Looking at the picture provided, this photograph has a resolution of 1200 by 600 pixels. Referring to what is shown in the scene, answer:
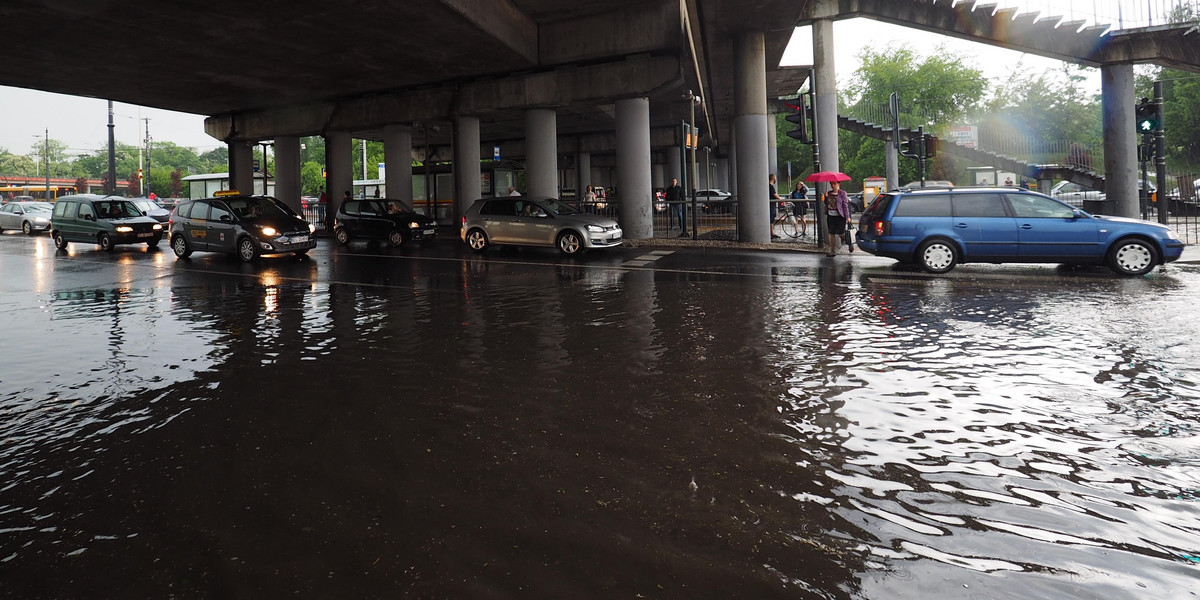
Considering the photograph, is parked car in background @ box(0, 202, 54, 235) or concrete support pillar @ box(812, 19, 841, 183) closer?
concrete support pillar @ box(812, 19, 841, 183)

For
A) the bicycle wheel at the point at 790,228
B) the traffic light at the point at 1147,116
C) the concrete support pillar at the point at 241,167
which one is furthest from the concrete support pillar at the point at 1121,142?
the concrete support pillar at the point at 241,167

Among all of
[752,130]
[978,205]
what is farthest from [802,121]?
[978,205]

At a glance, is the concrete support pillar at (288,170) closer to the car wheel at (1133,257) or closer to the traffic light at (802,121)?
the traffic light at (802,121)

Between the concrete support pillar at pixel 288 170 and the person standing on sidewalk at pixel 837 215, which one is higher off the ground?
the concrete support pillar at pixel 288 170

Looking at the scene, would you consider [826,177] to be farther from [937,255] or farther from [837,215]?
[937,255]

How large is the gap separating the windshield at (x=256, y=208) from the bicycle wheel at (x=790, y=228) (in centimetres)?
1529

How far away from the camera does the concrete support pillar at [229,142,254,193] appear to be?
37.4 meters

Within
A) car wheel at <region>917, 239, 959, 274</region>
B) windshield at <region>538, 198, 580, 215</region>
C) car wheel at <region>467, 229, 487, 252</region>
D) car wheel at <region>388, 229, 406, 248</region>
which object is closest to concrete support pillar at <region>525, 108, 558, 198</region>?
car wheel at <region>388, 229, 406, 248</region>

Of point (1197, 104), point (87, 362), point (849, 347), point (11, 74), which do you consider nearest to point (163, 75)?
point (11, 74)

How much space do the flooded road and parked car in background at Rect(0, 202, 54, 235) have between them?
36251mm

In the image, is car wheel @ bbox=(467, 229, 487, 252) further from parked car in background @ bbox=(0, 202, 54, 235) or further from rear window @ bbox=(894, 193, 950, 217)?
parked car in background @ bbox=(0, 202, 54, 235)

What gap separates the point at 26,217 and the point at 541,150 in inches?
1184

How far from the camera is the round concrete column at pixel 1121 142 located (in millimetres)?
21969

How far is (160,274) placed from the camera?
17.3m
